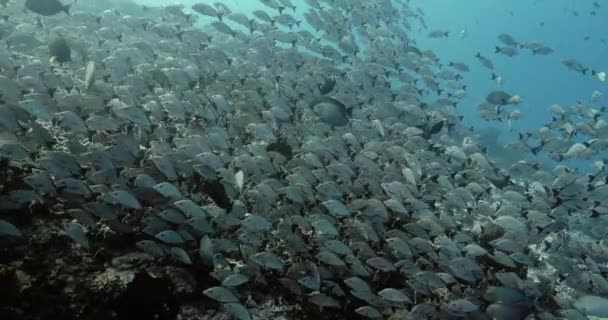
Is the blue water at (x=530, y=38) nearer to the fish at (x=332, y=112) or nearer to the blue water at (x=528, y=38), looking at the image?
the blue water at (x=528, y=38)

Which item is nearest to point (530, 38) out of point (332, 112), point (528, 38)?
point (528, 38)

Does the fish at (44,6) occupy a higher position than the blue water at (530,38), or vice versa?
the blue water at (530,38)

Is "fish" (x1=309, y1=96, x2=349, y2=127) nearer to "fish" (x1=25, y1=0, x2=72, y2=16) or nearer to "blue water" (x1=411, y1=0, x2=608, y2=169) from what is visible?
"fish" (x1=25, y1=0, x2=72, y2=16)

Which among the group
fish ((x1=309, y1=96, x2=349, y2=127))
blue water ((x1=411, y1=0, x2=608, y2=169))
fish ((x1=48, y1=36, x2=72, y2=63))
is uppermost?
blue water ((x1=411, y1=0, x2=608, y2=169))

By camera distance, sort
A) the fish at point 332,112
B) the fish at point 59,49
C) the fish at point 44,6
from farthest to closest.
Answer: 1. the fish at point 44,6
2. the fish at point 332,112
3. the fish at point 59,49

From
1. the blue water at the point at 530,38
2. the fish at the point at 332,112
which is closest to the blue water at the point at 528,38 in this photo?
the blue water at the point at 530,38

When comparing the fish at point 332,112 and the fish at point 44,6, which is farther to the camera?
the fish at point 44,6

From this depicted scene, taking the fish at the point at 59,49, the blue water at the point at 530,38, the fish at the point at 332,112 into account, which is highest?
the blue water at the point at 530,38

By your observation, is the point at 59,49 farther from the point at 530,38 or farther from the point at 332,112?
the point at 530,38

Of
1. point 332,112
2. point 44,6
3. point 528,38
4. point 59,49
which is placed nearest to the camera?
point 59,49

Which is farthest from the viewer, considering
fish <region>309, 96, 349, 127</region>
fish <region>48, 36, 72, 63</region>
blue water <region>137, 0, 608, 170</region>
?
blue water <region>137, 0, 608, 170</region>

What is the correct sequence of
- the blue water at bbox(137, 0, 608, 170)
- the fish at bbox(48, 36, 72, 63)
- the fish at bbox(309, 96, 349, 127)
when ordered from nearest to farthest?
the fish at bbox(48, 36, 72, 63) → the fish at bbox(309, 96, 349, 127) → the blue water at bbox(137, 0, 608, 170)

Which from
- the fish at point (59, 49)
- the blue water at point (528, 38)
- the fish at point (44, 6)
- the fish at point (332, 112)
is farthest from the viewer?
the blue water at point (528, 38)

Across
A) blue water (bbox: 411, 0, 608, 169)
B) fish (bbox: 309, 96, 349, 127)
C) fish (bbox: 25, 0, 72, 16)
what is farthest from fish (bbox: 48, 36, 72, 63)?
blue water (bbox: 411, 0, 608, 169)
